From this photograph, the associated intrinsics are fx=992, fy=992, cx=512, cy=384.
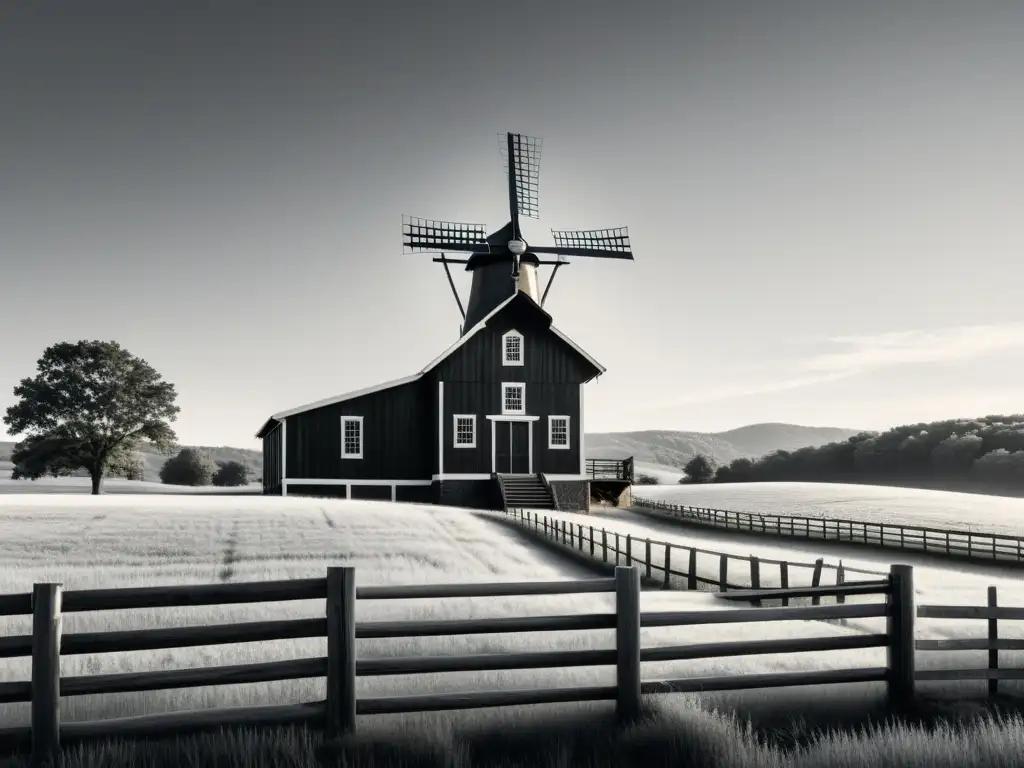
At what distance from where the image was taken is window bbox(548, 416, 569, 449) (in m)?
50.0

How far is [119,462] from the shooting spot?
69625 millimetres

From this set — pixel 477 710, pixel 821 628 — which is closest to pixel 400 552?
pixel 821 628

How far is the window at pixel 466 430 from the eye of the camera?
160ft

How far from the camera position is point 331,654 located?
7867 mm

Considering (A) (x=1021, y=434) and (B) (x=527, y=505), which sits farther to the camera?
(A) (x=1021, y=434)

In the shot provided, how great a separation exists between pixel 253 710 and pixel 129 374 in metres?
67.0

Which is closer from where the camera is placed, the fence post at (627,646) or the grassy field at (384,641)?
the grassy field at (384,641)

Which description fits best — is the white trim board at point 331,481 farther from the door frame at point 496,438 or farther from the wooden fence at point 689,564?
the wooden fence at point 689,564

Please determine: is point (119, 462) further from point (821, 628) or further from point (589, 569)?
point (821, 628)

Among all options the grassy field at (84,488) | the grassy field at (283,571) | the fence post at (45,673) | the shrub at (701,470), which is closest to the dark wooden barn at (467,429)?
the grassy field at (283,571)

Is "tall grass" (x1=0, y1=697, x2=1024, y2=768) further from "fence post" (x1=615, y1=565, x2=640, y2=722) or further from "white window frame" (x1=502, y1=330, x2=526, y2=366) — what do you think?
"white window frame" (x1=502, y1=330, x2=526, y2=366)

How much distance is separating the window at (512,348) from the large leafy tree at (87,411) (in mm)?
32015

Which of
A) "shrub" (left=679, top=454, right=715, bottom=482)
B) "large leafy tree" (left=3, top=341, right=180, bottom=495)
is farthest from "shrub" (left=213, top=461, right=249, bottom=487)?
"shrub" (left=679, top=454, right=715, bottom=482)

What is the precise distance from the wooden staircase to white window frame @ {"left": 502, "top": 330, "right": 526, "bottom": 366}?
5.65 meters
